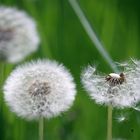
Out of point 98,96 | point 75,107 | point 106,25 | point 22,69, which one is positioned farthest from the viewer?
point 106,25

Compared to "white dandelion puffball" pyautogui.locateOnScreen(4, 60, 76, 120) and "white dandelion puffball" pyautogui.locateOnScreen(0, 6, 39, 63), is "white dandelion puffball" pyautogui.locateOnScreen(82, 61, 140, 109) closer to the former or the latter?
"white dandelion puffball" pyautogui.locateOnScreen(4, 60, 76, 120)

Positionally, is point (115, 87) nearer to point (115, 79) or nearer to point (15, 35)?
point (115, 79)

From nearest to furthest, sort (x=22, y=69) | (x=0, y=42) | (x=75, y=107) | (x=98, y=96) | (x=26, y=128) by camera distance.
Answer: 1. (x=98, y=96)
2. (x=22, y=69)
3. (x=0, y=42)
4. (x=26, y=128)
5. (x=75, y=107)

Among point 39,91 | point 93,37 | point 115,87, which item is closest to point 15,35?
point 93,37

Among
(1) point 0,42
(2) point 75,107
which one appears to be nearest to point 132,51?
(2) point 75,107

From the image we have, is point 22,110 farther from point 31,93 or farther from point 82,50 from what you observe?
point 82,50

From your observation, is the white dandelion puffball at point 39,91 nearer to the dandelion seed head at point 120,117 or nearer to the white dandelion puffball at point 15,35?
the dandelion seed head at point 120,117
